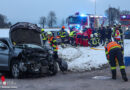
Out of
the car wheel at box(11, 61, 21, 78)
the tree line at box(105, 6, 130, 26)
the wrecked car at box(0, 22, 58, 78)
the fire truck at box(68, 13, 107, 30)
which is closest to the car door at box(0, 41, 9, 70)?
the wrecked car at box(0, 22, 58, 78)

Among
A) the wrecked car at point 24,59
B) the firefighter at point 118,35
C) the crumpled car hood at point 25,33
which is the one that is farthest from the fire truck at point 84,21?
the wrecked car at point 24,59

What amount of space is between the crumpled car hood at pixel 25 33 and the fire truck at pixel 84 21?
57.2ft

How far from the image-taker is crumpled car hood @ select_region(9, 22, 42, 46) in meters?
11.8

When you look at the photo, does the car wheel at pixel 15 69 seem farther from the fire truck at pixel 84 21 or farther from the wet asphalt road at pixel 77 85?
the fire truck at pixel 84 21

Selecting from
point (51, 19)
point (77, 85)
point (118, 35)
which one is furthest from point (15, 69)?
point (51, 19)

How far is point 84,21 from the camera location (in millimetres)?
30125

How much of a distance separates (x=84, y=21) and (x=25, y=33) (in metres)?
18.4

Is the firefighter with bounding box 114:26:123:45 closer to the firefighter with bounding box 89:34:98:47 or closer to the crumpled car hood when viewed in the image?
the firefighter with bounding box 89:34:98:47

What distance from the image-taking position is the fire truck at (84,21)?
98.5ft

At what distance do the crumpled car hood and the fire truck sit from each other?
1745 cm

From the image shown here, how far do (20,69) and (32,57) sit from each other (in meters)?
0.63

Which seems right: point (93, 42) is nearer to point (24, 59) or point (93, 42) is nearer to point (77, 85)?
point (24, 59)

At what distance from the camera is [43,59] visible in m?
10.0

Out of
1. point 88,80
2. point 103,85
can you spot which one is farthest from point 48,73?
point 103,85
